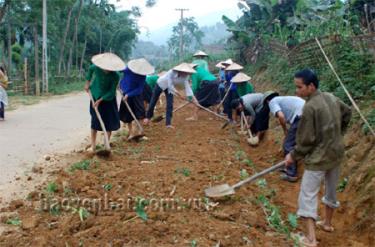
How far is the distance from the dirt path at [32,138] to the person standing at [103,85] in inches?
32.6

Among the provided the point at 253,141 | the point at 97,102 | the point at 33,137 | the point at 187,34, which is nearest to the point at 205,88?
the point at 253,141

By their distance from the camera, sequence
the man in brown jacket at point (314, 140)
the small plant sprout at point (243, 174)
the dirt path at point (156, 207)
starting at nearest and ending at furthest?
the dirt path at point (156, 207) < the man in brown jacket at point (314, 140) < the small plant sprout at point (243, 174)

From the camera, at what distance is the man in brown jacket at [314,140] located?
3.62 meters

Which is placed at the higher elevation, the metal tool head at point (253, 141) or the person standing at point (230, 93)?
the person standing at point (230, 93)

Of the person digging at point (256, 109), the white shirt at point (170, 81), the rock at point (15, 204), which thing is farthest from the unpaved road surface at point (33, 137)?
the person digging at point (256, 109)

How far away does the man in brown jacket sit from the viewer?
11.9 feet

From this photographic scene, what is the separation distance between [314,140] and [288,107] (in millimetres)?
2108

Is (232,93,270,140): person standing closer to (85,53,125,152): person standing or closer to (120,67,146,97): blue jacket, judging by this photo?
(120,67,146,97): blue jacket

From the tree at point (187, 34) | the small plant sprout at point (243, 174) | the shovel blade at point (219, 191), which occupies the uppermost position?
the shovel blade at point (219, 191)

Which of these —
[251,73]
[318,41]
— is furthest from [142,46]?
[318,41]

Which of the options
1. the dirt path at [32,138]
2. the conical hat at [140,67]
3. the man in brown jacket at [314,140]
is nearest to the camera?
the man in brown jacket at [314,140]

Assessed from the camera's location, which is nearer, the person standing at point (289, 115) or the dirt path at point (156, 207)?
the dirt path at point (156, 207)

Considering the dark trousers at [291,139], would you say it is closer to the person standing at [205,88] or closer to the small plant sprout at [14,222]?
the small plant sprout at [14,222]

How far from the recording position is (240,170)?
5.71 m
